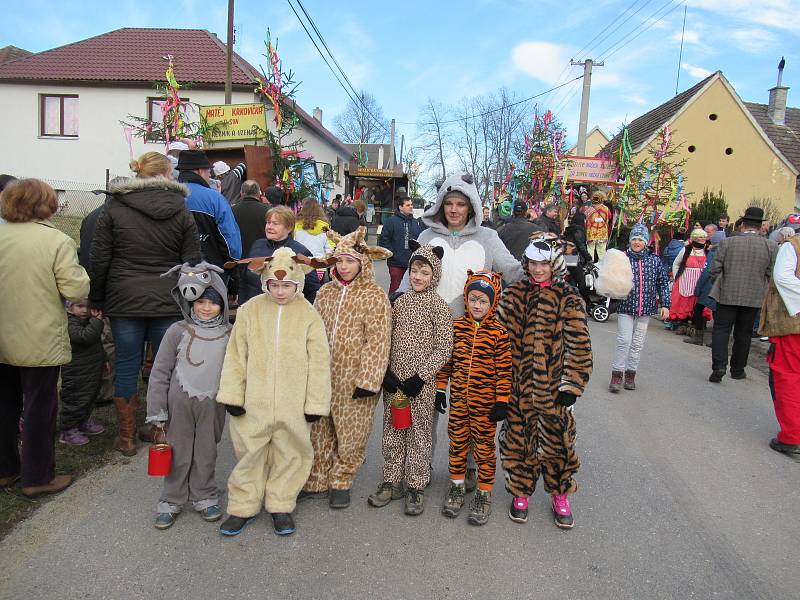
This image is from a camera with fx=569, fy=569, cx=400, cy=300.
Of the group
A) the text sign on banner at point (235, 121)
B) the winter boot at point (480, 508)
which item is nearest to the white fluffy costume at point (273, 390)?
the winter boot at point (480, 508)

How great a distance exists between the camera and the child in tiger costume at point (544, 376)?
135 inches

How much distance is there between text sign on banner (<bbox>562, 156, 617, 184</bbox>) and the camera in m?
15.4

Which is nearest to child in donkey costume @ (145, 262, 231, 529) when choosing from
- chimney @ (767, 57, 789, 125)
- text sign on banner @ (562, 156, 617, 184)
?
text sign on banner @ (562, 156, 617, 184)

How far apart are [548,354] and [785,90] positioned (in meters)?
33.2

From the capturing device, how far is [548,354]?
11.3 ft

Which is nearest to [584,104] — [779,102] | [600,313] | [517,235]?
[600,313]

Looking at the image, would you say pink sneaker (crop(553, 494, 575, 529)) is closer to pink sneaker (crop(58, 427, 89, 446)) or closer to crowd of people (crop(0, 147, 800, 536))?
crowd of people (crop(0, 147, 800, 536))

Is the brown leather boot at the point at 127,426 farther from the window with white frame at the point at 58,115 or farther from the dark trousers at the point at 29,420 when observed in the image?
the window with white frame at the point at 58,115

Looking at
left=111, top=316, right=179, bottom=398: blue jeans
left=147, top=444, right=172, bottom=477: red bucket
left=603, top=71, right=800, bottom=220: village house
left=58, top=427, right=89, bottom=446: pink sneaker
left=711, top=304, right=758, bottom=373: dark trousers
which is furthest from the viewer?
left=603, top=71, right=800, bottom=220: village house

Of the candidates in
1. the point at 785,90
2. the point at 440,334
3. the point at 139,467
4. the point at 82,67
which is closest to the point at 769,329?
the point at 440,334

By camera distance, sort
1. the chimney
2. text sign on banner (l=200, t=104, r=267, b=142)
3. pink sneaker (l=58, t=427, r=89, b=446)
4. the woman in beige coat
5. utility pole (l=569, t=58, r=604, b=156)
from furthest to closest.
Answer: the chimney, utility pole (l=569, t=58, r=604, b=156), text sign on banner (l=200, t=104, r=267, b=142), pink sneaker (l=58, t=427, r=89, b=446), the woman in beige coat

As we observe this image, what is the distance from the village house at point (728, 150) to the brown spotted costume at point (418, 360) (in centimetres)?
2616

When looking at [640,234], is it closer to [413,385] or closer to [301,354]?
[413,385]

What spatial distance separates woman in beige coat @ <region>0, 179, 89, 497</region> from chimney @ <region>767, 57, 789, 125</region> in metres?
34.4
